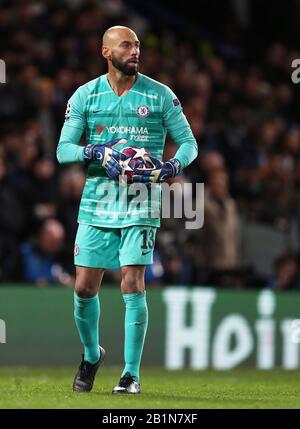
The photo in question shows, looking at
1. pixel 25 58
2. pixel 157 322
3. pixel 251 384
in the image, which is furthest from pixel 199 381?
pixel 25 58

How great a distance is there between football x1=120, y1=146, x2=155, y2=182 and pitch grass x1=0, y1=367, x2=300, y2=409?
1449mm

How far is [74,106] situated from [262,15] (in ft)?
41.0

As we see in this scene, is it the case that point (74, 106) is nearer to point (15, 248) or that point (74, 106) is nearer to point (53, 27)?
point (15, 248)

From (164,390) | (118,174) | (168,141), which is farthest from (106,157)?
(168,141)

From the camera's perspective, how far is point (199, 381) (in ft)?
35.3

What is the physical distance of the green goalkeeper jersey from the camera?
812cm

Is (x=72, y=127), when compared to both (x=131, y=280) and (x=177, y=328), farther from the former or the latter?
(x=177, y=328)

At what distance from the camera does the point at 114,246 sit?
26.7 feet

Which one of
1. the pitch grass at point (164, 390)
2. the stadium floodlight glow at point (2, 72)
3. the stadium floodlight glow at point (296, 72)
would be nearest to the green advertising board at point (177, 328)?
the pitch grass at point (164, 390)

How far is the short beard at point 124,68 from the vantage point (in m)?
8.10

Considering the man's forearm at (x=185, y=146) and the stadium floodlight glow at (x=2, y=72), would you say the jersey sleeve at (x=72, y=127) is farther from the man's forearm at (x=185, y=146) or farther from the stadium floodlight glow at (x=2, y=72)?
the stadium floodlight glow at (x=2, y=72)

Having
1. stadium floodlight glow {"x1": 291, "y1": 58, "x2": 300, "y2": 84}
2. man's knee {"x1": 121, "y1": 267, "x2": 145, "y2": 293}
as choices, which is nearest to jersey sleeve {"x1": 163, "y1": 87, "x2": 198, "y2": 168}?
man's knee {"x1": 121, "y1": 267, "x2": 145, "y2": 293}

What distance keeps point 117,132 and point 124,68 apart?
0.43m

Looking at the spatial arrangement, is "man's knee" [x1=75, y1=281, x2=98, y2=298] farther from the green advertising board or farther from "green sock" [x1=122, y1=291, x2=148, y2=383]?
the green advertising board
